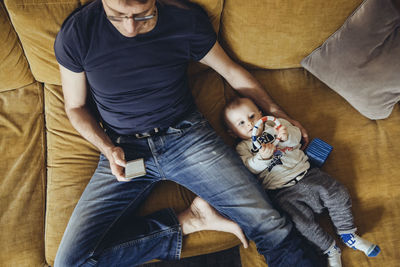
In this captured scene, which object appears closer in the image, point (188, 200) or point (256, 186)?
point (256, 186)

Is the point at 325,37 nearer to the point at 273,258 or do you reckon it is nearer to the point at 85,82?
the point at 273,258

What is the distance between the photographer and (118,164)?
1263 millimetres

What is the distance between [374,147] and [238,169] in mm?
774

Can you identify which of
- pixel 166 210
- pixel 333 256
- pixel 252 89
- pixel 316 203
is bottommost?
pixel 166 210

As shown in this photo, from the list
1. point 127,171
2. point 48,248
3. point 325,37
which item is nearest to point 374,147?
point 325,37

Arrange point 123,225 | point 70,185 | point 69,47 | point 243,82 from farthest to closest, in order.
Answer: point 243,82
point 70,185
point 123,225
point 69,47

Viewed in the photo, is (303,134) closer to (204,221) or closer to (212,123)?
(212,123)

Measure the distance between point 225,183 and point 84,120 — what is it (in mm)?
745

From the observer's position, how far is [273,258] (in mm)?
1225

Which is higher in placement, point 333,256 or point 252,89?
point 252,89

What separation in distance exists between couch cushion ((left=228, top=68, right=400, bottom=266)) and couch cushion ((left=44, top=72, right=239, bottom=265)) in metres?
0.46

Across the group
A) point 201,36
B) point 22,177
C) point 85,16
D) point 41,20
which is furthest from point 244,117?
point 22,177

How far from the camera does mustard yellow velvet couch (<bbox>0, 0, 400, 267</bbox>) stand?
4.30ft

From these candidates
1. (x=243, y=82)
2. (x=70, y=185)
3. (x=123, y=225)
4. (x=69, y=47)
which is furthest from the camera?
(x=243, y=82)
